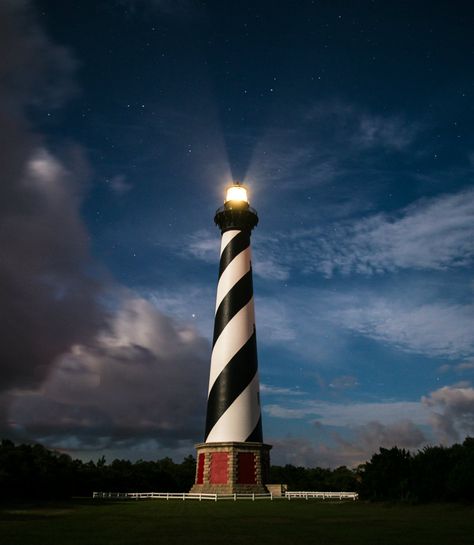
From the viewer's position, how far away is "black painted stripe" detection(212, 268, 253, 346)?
43438mm

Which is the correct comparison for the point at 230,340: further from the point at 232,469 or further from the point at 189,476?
the point at 189,476

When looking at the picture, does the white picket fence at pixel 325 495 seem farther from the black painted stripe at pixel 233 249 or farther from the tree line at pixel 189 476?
the black painted stripe at pixel 233 249

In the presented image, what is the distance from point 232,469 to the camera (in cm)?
3850

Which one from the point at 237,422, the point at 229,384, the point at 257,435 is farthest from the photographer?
the point at 257,435

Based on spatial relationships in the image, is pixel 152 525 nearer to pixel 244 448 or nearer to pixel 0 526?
pixel 0 526

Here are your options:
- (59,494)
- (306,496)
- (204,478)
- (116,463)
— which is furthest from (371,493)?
(116,463)

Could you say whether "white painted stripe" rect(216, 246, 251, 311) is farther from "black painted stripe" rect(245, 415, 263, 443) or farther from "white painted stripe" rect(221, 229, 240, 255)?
"black painted stripe" rect(245, 415, 263, 443)

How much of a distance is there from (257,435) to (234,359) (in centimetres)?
638

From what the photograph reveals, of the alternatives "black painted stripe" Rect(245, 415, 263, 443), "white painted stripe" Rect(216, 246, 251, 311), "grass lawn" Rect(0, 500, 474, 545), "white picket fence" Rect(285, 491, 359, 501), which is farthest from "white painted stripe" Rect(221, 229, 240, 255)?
"grass lawn" Rect(0, 500, 474, 545)

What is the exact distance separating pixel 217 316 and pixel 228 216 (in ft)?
32.4

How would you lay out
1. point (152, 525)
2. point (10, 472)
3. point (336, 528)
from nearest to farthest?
point (336, 528), point (152, 525), point (10, 472)

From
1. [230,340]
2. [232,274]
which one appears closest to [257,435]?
[230,340]

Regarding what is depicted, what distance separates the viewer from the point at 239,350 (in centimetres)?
4231

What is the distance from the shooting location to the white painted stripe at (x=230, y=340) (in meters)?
42.1
